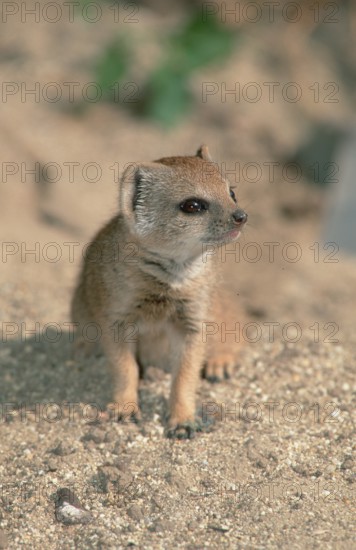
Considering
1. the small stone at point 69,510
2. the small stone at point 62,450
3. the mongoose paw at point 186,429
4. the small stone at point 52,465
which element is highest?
the mongoose paw at point 186,429

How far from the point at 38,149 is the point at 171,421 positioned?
449 centimetres

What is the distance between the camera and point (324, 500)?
3332 mm

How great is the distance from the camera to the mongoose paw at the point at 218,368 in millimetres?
4496

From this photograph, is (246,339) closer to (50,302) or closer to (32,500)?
(50,302)

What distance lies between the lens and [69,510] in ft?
10.8

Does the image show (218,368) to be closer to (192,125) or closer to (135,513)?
(135,513)

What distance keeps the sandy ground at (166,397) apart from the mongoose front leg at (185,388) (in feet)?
0.25

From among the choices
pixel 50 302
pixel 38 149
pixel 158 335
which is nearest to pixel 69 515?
pixel 158 335

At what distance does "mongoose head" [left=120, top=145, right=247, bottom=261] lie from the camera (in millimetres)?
3701

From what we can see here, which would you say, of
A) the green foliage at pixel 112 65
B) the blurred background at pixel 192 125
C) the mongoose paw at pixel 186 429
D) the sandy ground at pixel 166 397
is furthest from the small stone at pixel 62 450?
the green foliage at pixel 112 65

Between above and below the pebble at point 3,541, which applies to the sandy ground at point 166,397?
above

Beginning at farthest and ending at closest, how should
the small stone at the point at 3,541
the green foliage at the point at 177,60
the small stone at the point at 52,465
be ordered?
1. the green foliage at the point at 177,60
2. the small stone at the point at 52,465
3. the small stone at the point at 3,541

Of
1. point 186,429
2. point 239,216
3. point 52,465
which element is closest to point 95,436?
point 52,465

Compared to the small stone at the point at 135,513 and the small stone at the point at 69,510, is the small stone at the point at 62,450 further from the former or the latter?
the small stone at the point at 135,513
